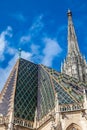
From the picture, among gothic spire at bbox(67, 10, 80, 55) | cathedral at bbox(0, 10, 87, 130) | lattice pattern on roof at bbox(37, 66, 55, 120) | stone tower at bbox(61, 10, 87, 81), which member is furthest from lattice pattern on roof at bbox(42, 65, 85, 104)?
gothic spire at bbox(67, 10, 80, 55)

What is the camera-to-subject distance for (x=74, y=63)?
43000 mm

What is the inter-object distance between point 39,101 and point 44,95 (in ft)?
1.97

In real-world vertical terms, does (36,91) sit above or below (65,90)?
above

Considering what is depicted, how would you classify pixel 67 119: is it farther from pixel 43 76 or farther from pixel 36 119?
pixel 43 76

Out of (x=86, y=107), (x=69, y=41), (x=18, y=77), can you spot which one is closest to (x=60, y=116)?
(x=86, y=107)

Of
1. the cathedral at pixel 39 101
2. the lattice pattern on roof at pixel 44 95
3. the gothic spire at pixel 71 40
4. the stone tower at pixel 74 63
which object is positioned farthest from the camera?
the gothic spire at pixel 71 40

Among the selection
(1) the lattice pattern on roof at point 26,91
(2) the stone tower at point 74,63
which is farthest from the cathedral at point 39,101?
(2) the stone tower at point 74,63

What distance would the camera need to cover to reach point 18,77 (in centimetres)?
2431

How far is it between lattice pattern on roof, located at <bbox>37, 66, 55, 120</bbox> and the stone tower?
15.4 m

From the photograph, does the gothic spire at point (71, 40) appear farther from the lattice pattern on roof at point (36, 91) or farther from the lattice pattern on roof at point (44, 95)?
the lattice pattern on roof at point (44, 95)

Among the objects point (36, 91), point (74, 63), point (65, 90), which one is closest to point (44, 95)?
point (36, 91)

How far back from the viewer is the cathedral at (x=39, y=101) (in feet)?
64.2

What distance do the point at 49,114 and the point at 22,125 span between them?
2012 mm

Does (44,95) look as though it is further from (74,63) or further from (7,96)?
(74,63)
